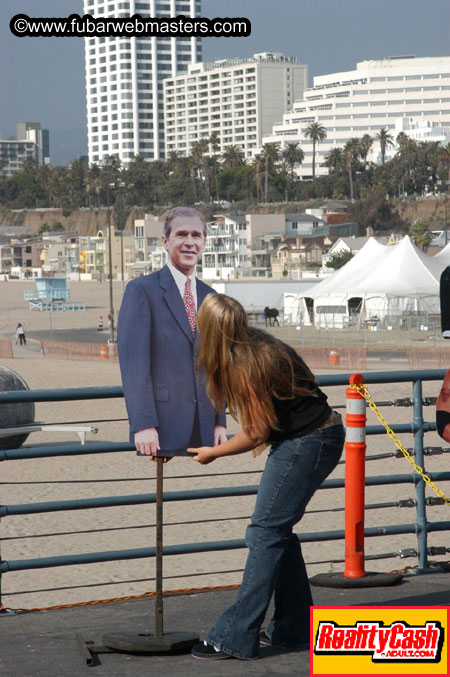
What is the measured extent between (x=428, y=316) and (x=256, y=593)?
1807 inches

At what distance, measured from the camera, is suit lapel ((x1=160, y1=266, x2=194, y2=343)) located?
483cm

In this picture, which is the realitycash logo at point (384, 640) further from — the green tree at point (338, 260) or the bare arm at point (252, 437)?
the green tree at point (338, 260)

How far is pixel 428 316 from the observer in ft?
162

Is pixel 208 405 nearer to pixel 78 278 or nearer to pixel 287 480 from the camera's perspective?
pixel 287 480

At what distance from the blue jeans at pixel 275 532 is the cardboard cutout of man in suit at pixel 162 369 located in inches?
20.1

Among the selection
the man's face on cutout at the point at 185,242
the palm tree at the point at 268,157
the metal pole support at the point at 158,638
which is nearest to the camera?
the metal pole support at the point at 158,638

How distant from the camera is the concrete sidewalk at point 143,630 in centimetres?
452

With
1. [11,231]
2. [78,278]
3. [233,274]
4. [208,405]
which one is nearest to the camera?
[208,405]

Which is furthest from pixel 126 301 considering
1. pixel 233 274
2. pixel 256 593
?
pixel 233 274

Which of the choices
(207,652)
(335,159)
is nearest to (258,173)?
(335,159)

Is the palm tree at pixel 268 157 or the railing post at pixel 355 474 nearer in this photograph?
the railing post at pixel 355 474

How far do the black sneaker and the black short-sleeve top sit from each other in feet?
3.49

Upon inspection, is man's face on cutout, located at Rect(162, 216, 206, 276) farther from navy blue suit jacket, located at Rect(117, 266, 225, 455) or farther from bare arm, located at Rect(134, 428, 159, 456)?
bare arm, located at Rect(134, 428, 159, 456)

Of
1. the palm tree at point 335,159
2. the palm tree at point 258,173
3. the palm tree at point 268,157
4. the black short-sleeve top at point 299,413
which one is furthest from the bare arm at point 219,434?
the palm tree at point 258,173
